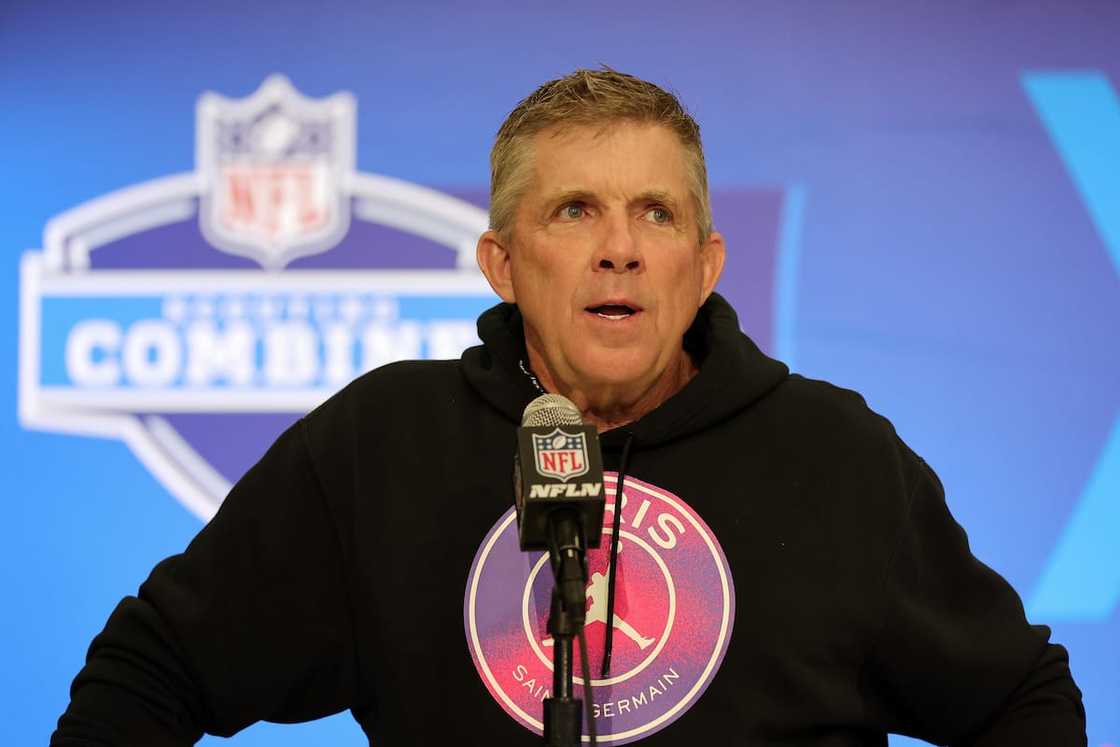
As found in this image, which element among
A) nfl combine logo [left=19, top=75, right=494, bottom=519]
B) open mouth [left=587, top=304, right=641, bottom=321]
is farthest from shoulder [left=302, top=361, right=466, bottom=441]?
nfl combine logo [left=19, top=75, right=494, bottom=519]

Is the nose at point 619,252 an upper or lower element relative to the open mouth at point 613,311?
upper

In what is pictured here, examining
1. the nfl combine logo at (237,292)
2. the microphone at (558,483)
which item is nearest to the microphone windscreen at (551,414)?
the microphone at (558,483)

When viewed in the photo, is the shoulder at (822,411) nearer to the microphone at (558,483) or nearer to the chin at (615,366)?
the chin at (615,366)

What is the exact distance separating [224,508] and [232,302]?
1.41 meters

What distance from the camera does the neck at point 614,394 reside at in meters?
1.78

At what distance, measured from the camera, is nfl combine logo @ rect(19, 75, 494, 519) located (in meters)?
3.03

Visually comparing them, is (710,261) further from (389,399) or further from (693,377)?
(389,399)

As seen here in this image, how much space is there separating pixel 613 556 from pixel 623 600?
2.3 inches

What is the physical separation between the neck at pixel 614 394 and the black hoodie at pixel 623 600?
2.9 inches

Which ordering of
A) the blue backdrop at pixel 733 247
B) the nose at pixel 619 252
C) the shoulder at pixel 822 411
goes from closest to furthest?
the nose at pixel 619 252
the shoulder at pixel 822 411
the blue backdrop at pixel 733 247

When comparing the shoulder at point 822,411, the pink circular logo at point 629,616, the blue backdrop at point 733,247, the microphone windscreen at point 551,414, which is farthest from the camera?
the blue backdrop at point 733,247

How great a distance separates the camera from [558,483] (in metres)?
1.19

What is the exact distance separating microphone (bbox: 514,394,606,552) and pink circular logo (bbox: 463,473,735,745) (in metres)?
0.39

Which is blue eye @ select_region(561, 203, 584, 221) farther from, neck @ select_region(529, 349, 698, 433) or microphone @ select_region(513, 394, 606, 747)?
microphone @ select_region(513, 394, 606, 747)
